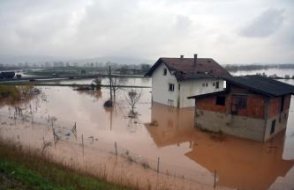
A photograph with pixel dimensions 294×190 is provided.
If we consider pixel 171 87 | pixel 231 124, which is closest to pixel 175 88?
pixel 171 87

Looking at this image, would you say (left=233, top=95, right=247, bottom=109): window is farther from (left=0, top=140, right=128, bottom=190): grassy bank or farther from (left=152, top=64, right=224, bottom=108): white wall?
(left=0, top=140, right=128, bottom=190): grassy bank

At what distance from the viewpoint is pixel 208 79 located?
2822 centimetres

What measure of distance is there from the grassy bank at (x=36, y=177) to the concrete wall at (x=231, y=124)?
1076 cm

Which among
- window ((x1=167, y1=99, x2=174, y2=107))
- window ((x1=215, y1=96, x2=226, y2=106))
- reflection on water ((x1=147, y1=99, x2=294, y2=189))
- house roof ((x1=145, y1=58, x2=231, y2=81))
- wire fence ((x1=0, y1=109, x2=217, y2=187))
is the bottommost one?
reflection on water ((x1=147, y1=99, x2=294, y2=189))

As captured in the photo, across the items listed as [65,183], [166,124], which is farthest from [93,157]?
[166,124]

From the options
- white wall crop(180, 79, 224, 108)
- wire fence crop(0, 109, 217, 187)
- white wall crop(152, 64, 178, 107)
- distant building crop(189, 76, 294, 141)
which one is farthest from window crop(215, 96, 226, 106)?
white wall crop(152, 64, 178, 107)

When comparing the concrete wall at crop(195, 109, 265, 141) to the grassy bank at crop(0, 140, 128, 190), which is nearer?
the grassy bank at crop(0, 140, 128, 190)

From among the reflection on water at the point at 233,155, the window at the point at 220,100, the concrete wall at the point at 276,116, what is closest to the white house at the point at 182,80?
the reflection on water at the point at 233,155

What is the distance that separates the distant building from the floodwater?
710 mm

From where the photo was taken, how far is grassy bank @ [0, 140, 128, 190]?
22.8ft

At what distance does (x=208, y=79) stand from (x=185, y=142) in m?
13.6

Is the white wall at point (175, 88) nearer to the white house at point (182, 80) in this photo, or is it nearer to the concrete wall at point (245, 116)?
the white house at point (182, 80)

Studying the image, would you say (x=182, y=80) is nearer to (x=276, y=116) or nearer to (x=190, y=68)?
(x=190, y=68)

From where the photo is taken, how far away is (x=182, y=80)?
25.4 m
